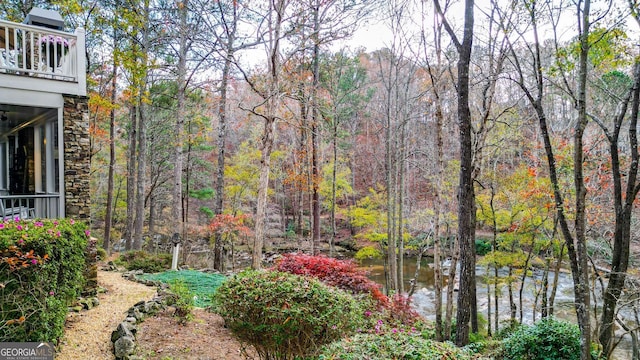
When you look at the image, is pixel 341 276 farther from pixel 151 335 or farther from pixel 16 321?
pixel 16 321

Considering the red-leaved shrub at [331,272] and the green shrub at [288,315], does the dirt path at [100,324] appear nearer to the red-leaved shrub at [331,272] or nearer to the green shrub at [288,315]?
the green shrub at [288,315]

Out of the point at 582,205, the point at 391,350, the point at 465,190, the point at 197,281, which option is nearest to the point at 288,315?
the point at 391,350

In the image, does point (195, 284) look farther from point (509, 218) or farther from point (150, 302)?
point (509, 218)

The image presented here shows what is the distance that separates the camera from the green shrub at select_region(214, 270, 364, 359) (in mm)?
3660

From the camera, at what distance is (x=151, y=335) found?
460 cm

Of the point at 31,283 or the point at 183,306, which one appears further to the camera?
the point at 183,306

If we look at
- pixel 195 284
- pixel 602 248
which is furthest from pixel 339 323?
pixel 602 248

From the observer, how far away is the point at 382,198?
13.6m

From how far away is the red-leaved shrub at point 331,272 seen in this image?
6.38m

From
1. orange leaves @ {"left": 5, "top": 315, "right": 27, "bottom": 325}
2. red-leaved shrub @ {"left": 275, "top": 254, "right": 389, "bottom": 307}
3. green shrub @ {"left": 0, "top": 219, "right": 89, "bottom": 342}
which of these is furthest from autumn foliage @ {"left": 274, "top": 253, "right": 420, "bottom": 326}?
orange leaves @ {"left": 5, "top": 315, "right": 27, "bottom": 325}

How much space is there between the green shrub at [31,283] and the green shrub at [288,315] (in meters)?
1.67

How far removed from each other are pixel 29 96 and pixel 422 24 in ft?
24.0

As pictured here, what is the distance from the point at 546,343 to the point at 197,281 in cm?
670

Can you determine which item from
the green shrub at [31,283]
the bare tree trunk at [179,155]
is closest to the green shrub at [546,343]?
the green shrub at [31,283]
